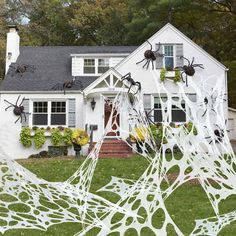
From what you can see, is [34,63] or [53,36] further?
[53,36]

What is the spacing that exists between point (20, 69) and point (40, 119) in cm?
375

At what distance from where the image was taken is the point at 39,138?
21.8 metres

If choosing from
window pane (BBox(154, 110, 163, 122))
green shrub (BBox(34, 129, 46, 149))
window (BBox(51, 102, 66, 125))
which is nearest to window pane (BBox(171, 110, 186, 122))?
window pane (BBox(154, 110, 163, 122))

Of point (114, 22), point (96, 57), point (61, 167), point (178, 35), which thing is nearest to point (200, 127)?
point (61, 167)

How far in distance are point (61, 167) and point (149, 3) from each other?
773 inches

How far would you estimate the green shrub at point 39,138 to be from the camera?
21688 millimetres

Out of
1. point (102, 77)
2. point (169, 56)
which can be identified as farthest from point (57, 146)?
point (169, 56)

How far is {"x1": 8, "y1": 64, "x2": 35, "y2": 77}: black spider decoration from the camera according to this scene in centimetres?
2481

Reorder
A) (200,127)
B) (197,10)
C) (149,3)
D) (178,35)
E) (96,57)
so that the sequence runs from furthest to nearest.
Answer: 1. (149,3)
2. (197,10)
3. (96,57)
4. (178,35)
5. (200,127)

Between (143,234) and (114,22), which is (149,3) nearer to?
(114,22)

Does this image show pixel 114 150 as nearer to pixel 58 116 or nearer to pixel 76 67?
pixel 58 116

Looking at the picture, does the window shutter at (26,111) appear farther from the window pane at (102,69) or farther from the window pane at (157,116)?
the window pane at (157,116)

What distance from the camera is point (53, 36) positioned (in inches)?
1545

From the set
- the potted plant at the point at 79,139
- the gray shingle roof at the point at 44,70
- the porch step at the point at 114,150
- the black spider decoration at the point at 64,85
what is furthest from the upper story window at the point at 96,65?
the porch step at the point at 114,150
